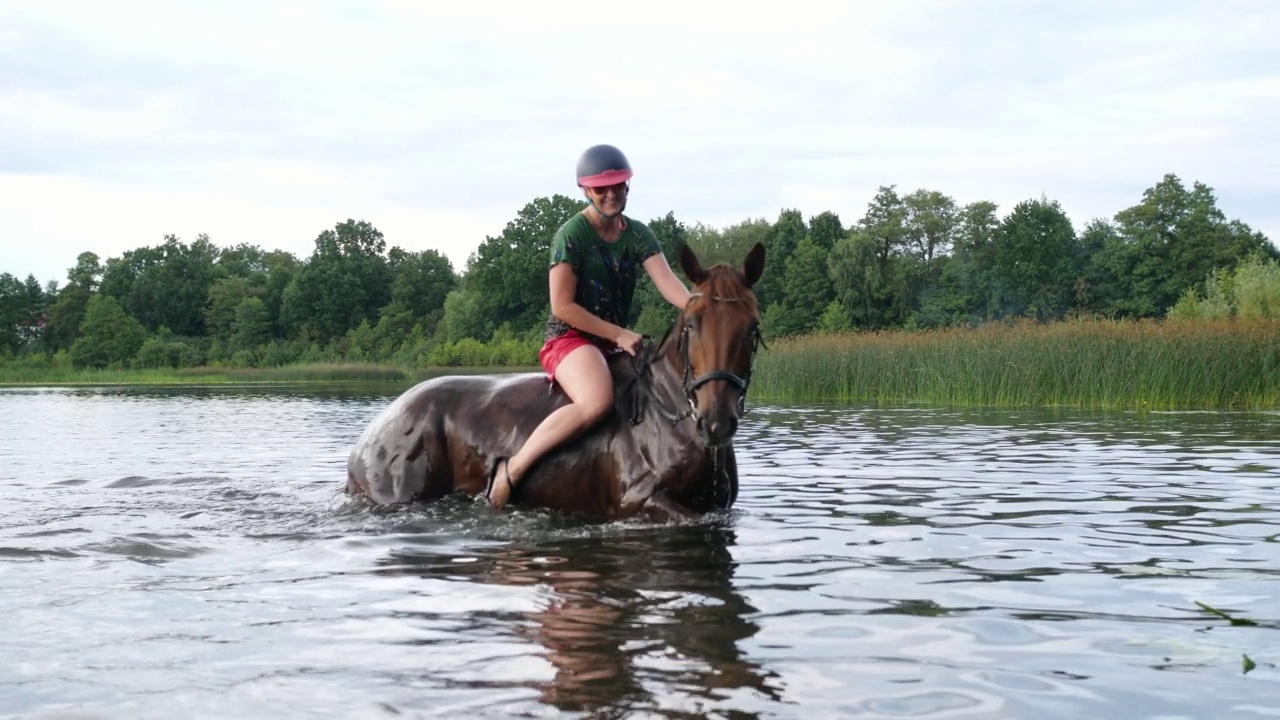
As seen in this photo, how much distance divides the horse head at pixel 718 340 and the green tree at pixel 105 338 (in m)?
84.7

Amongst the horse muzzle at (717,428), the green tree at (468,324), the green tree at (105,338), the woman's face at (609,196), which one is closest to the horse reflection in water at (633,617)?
the horse muzzle at (717,428)

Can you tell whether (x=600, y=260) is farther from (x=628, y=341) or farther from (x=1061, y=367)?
(x=1061, y=367)

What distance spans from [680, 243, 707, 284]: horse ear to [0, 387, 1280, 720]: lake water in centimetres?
136

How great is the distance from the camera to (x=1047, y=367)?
72.3ft

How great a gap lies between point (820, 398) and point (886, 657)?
2344 centimetres

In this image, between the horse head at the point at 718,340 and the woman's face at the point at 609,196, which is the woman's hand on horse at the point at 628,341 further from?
the woman's face at the point at 609,196

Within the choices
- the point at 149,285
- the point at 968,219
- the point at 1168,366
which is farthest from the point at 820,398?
the point at 149,285

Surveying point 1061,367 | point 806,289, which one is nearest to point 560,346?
point 1061,367

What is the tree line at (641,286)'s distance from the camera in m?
77.4

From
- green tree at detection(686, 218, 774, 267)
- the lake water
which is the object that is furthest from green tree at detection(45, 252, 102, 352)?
the lake water

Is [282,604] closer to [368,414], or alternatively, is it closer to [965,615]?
[965,615]

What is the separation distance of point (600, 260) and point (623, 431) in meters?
0.99

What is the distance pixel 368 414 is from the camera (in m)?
22.8

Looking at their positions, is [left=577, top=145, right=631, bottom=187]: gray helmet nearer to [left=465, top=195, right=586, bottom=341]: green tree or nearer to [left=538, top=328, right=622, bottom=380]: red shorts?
[left=538, top=328, right=622, bottom=380]: red shorts
